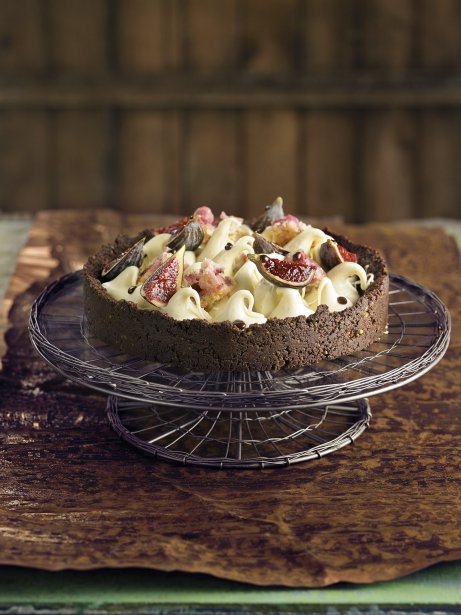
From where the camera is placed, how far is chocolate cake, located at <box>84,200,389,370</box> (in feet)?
5.92

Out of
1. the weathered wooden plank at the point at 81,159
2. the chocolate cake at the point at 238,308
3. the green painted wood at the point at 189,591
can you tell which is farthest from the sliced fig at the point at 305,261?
the weathered wooden plank at the point at 81,159

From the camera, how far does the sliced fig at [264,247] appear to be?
6.59ft

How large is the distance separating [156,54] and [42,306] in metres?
2.52

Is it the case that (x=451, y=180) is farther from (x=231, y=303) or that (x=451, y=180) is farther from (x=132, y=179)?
(x=231, y=303)

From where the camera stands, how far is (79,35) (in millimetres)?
4391

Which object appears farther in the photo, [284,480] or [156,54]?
[156,54]

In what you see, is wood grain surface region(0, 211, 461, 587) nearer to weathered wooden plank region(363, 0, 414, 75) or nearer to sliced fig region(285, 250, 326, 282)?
sliced fig region(285, 250, 326, 282)

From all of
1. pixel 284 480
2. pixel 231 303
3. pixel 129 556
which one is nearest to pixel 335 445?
pixel 284 480

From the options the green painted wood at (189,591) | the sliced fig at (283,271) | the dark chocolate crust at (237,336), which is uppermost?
the sliced fig at (283,271)

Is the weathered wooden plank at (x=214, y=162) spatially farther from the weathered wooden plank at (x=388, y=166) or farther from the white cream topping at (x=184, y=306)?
the white cream topping at (x=184, y=306)

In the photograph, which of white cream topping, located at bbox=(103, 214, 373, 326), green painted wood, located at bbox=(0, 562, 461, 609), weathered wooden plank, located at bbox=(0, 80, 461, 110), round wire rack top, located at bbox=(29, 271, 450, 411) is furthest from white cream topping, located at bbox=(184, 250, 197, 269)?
weathered wooden plank, located at bbox=(0, 80, 461, 110)

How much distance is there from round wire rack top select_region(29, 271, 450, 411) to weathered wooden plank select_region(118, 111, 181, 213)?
2.24 meters

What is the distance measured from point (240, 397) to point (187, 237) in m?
0.48

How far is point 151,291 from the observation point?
188 cm
